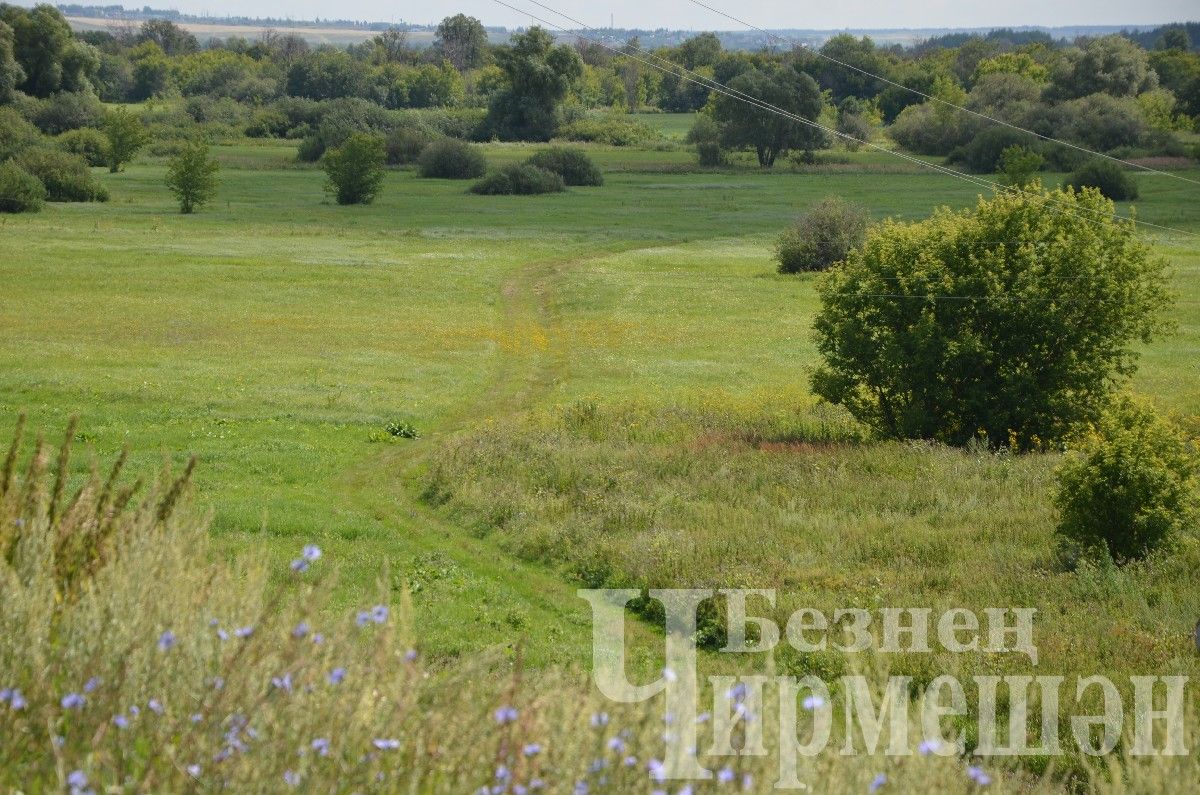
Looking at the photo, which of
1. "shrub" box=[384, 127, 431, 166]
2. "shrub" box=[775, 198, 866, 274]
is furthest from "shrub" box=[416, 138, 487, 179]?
"shrub" box=[775, 198, 866, 274]

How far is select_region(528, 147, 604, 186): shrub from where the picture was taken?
108938 millimetres

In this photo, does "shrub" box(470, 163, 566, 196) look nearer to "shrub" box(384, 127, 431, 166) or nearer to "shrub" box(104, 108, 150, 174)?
"shrub" box(384, 127, 431, 166)

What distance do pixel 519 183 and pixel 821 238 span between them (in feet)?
143

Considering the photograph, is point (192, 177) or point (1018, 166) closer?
point (192, 177)

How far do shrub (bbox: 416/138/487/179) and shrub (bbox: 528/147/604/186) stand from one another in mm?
6380

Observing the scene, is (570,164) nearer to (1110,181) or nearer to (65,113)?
(1110,181)

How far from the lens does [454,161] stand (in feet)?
373

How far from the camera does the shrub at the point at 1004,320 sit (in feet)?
99.0

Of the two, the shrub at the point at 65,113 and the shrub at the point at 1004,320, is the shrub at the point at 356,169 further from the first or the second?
the shrub at the point at 1004,320

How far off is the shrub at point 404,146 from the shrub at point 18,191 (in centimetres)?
4879

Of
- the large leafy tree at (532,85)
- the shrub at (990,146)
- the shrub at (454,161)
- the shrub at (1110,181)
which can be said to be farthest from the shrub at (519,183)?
the shrub at (990,146)

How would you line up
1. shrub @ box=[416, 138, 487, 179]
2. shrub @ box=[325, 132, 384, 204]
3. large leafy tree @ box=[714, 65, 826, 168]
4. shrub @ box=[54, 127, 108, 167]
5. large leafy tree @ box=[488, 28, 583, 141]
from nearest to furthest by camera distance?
shrub @ box=[325, 132, 384, 204] < shrub @ box=[54, 127, 108, 167] < shrub @ box=[416, 138, 487, 179] < large leafy tree @ box=[714, 65, 826, 168] < large leafy tree @ box=[488, 28, 583, 141]

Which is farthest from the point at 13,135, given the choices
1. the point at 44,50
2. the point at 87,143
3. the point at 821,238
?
the point at 821,238

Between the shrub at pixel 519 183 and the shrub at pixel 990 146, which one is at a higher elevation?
the shrub at pixel 990 146
